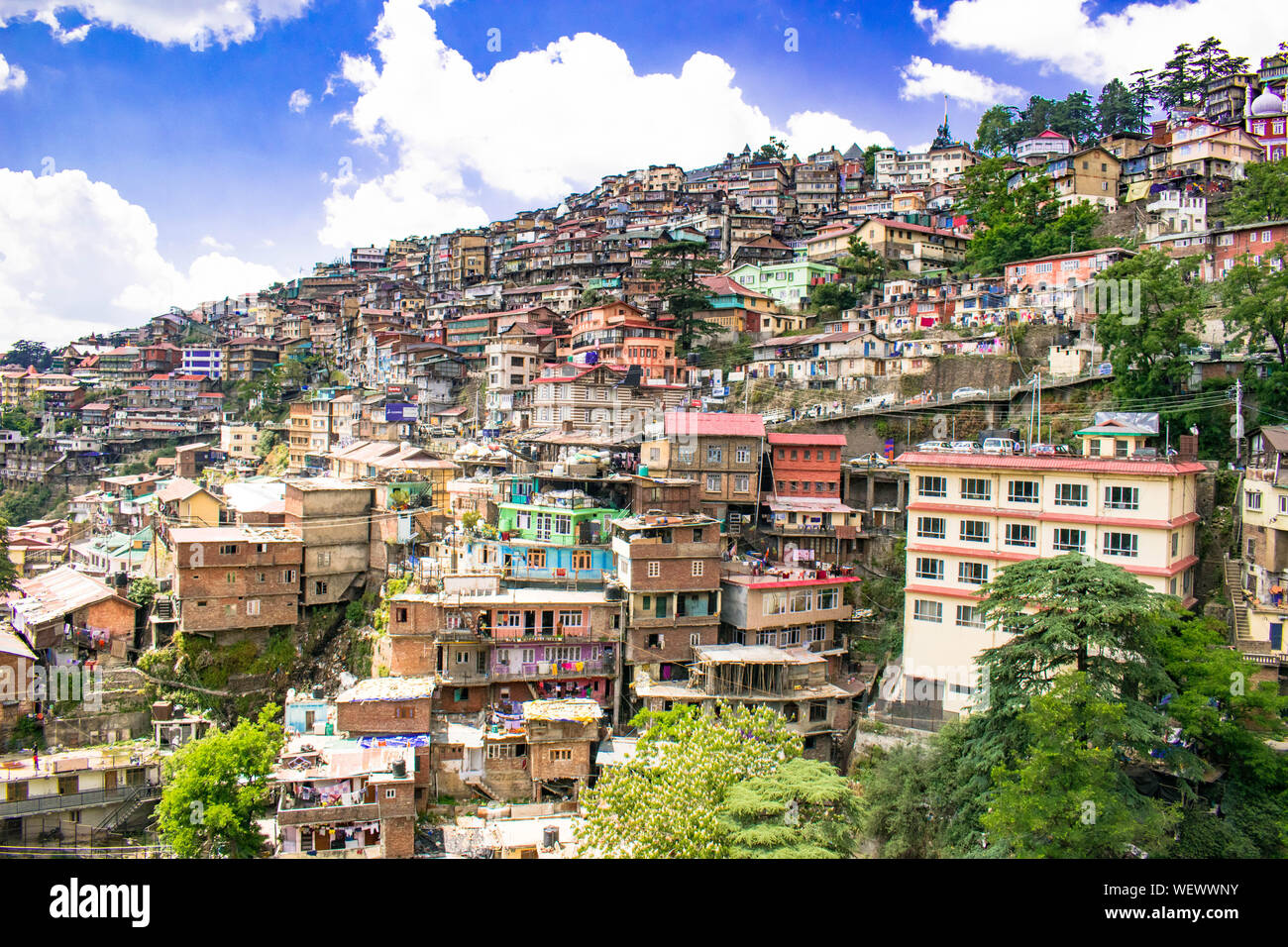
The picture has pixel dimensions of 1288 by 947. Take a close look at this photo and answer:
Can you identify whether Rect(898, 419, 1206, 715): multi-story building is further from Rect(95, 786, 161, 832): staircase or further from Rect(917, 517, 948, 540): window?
Rect(95, 786, 161, 832): staircase

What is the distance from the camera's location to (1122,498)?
14602 mm

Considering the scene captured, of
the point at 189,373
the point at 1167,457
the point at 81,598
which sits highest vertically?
the point at 189,373

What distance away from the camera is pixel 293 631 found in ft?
65.8

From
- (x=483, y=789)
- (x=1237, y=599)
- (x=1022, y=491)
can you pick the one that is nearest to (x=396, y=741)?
(x=483, y=789)

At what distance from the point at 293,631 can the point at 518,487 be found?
6253 millimetres

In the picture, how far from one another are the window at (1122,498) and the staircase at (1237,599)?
2.39m

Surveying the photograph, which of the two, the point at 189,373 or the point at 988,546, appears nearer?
the point at 988,546

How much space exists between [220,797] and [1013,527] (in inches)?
550

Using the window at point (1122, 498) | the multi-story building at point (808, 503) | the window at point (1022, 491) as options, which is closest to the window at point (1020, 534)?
the window at point (1022, 491)

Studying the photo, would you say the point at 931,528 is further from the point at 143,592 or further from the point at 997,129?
the point at 997,129

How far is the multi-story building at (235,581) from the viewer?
61.5 ft

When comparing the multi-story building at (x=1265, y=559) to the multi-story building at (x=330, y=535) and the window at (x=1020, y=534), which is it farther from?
the multi-story building at (x=330, y=535)
